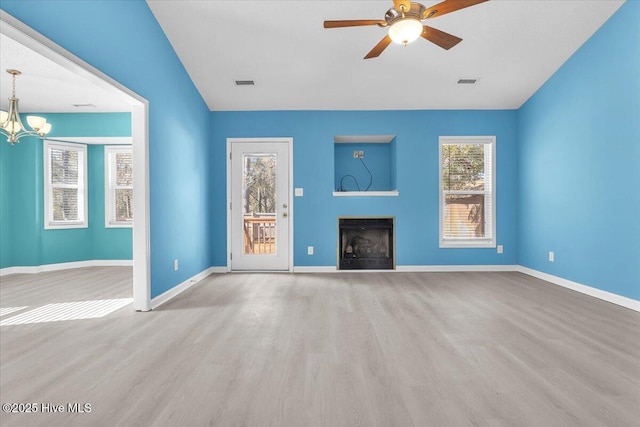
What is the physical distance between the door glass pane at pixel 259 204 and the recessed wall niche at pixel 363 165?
117 centimetres

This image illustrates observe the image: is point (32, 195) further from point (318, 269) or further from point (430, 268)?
point (430, 268)

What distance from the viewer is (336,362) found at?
2154 millimetres

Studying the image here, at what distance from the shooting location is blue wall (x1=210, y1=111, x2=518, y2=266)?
5434 mm

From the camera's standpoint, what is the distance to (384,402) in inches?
66.9

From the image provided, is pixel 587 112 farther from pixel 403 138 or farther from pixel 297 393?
pixel 297 393

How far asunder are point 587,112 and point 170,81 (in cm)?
496

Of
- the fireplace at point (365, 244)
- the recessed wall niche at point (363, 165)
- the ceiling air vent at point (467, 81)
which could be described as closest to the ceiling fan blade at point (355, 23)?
the ceiling air vent at point (467, 81)

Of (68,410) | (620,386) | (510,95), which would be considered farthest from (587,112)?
(68,410)

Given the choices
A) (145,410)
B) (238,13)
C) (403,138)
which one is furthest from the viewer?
(403,138)

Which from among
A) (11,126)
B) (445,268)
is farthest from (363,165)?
(11,126)

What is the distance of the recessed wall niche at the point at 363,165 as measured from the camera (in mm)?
5848

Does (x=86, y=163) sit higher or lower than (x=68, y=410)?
higher

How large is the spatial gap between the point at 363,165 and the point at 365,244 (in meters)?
1.40

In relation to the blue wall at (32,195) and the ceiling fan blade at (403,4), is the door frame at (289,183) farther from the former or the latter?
the ceiling fan blade at (403,4)
